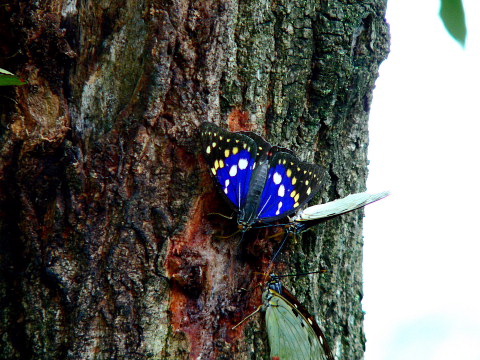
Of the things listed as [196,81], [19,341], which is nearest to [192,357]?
[19,341]

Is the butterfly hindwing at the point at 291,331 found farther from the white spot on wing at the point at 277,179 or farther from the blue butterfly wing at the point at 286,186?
the white spot on wing at the point at 277,179

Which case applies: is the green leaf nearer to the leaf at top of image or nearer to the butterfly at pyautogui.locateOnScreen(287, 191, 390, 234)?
the butterfly at pyautogui.locateOnScreen(287, 191, 390, 234)

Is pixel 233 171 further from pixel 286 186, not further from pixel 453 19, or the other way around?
pixel 453 19

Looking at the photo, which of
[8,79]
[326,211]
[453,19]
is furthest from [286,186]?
[453,19]

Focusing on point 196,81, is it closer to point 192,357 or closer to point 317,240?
point 317,240

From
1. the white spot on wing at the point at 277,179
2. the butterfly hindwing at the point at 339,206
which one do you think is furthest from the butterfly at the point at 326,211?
the white spot on wing at the point at 277,179
